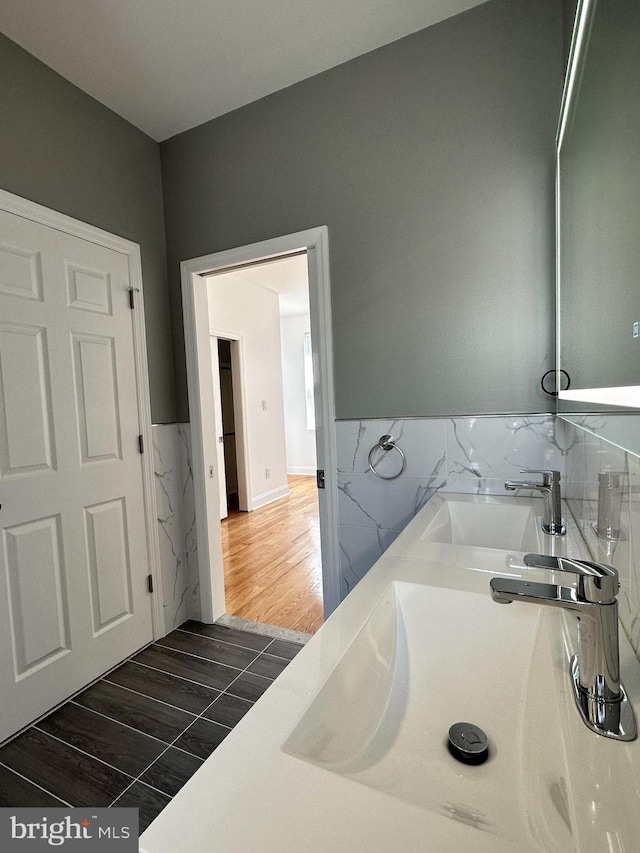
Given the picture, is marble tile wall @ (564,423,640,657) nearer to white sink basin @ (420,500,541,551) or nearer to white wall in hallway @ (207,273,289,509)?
white sink basin @ (420,500,541,551)

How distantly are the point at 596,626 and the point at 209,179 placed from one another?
2.40 meters

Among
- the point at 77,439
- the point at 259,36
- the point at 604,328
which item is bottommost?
the point at 77,439

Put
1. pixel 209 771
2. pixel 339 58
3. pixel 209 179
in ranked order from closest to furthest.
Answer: pixel 209 771 → pixel 339 58 → pixel 209 179

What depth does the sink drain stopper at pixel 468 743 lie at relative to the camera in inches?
22.0

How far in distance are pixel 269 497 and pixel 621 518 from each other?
4.63 meters

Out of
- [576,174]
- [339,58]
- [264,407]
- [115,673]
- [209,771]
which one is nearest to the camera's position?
[209,771]

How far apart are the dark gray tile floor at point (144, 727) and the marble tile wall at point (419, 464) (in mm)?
651

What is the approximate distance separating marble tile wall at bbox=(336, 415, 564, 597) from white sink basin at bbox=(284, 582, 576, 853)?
88 cm

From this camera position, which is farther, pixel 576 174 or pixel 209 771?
pixel 576 174

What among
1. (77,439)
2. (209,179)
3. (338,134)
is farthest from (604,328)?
(209,179)

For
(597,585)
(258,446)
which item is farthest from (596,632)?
(258,446)

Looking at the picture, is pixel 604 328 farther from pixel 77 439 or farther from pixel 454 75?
pixel 77 439

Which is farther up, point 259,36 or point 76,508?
point 259,36

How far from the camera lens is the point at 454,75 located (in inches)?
61.5
